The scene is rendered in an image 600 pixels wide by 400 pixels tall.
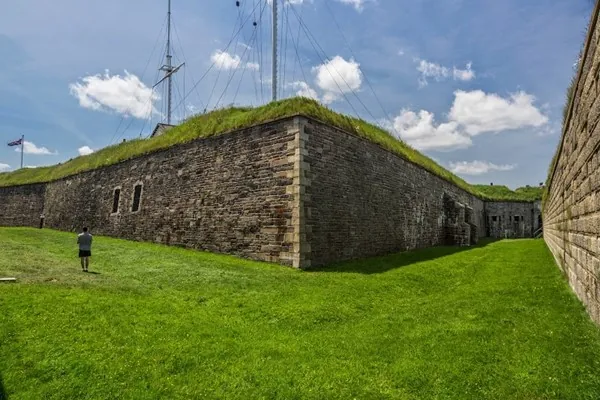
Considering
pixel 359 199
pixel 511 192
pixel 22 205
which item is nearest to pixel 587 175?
pixel 359 199

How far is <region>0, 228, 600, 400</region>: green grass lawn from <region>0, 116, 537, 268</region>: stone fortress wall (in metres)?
3.22

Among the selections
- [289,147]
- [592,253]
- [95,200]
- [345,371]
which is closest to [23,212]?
[95,200]

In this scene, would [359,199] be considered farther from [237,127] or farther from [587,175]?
[587,175]

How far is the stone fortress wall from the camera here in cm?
1296

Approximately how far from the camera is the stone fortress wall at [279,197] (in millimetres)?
12961

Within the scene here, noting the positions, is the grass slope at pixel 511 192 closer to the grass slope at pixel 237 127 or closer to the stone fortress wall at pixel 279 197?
the grass slope at pixel 237 127

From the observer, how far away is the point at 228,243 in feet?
47.5

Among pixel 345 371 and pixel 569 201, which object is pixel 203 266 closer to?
pixel 345 371

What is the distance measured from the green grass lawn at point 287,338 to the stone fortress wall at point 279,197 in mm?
3224

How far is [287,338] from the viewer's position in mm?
6293

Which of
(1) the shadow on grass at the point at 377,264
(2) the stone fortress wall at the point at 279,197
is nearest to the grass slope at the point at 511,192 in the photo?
(2) the stone fortress wall at the point at 279,197

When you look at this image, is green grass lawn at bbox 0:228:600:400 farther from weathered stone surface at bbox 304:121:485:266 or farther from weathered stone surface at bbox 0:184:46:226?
weathered stone surface at bbox 0:184:46:226

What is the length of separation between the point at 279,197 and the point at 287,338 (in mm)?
7191

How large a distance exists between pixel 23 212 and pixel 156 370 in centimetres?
3456
